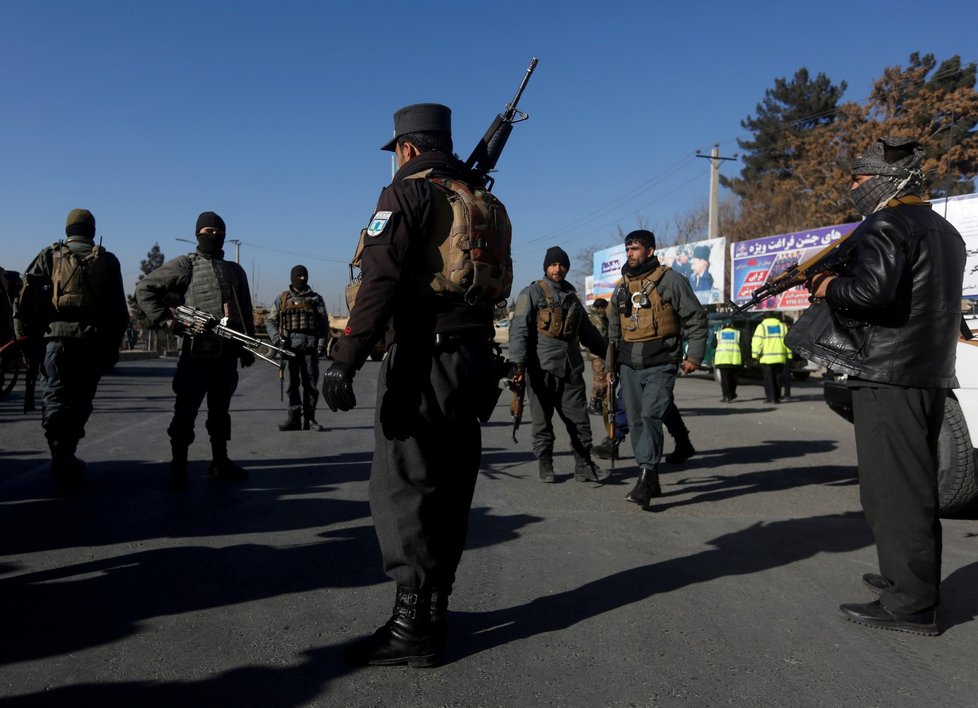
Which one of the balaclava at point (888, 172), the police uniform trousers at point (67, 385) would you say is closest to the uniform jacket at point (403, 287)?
the balaclava at point (888, 172)

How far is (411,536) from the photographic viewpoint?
9.91ft

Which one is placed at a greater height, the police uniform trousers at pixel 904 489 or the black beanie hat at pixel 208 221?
the black beanie hat at pixel 208 221

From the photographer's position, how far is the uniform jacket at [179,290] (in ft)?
19.6

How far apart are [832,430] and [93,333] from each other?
8.86 metres

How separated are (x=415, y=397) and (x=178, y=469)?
368 cm

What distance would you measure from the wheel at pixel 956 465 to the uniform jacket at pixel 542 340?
281cm

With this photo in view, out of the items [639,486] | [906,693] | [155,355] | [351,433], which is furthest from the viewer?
[155,355]

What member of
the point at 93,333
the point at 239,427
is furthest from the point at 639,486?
the point at 239,427

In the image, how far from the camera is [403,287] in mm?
3062

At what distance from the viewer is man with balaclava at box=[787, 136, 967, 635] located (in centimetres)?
338

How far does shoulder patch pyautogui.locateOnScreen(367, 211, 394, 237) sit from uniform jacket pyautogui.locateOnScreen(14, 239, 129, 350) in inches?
158

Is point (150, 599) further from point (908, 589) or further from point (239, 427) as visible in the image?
point (239, 427)

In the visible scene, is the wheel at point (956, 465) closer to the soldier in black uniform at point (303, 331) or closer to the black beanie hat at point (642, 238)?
the black beanie hat at point (642, 238)

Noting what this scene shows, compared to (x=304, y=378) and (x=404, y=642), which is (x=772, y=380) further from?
(x=404, y=642)
